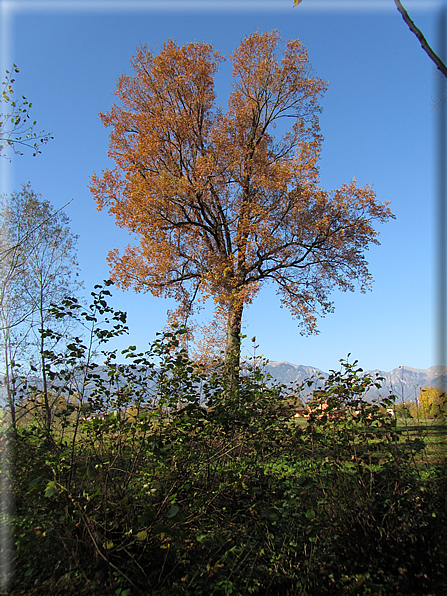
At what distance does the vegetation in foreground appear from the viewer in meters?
2.86

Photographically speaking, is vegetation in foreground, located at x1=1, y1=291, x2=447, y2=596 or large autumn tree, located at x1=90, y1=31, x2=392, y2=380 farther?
large autumn tree, located at x1=90, y1=31, x2=392, y2=380

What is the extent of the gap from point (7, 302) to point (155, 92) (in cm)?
970

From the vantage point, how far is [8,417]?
4.23 m

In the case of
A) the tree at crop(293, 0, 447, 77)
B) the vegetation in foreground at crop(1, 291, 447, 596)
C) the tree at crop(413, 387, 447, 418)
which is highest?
the tree at crop(293, 0, 447, 77)

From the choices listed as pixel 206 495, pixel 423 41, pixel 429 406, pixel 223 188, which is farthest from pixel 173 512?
pixel 223 188

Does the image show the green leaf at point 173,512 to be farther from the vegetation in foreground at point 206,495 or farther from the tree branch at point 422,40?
the tree branch at point 422,40

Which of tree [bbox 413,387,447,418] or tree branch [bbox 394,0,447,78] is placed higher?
tree branch [bbox 394,0,447,78]

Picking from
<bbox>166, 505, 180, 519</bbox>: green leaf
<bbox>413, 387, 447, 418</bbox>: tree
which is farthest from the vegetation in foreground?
<bbox>413, 387, 447, 418</bbox>: tree

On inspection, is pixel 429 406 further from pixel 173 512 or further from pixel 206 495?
pixel 173 512

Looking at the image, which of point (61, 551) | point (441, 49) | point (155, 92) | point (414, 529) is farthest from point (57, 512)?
point (155, 92)

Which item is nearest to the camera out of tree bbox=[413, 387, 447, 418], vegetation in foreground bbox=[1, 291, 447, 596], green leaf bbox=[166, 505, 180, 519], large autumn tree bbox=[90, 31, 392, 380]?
green leaf bbox=[166, 505, 180, 519]

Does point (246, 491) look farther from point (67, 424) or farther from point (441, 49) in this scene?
point (441, 49)

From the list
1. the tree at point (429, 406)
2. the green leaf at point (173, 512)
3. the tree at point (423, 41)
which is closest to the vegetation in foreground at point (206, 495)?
the green leaf at point (173, 512)

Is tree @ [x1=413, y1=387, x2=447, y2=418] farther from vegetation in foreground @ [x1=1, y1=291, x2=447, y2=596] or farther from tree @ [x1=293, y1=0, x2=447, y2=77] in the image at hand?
tree @ [x1=293, y1=0, x2=447, y2=77]
